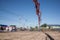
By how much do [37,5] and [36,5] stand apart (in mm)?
183

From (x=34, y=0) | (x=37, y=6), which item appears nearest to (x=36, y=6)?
(x=37, y=6)

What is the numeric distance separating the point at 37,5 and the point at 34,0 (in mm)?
2232

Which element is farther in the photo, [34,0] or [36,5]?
[36,5]

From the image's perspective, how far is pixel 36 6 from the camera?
20453 millimetres

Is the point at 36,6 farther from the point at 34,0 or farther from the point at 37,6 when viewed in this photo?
the point at 34,0

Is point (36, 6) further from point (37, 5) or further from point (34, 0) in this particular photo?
point (34, 0)

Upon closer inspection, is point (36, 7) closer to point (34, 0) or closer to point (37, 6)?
point (37, 6)

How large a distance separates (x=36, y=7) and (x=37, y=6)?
1.40 ft

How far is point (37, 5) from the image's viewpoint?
790 inches

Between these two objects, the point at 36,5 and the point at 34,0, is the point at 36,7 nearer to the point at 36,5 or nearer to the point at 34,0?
the point at 36,5

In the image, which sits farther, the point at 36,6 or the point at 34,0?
the point at 36,6

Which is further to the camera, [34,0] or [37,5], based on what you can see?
[37,5]

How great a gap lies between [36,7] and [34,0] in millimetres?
2878

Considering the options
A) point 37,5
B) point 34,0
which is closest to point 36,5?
point 37,5
